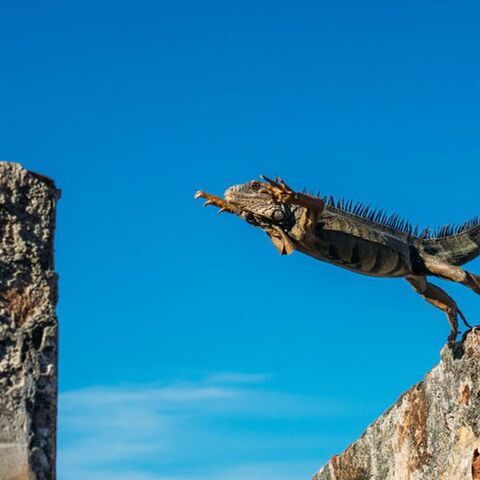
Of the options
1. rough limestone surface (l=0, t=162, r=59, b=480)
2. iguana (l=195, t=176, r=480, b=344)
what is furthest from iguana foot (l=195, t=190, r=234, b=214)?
rough limestone surface (l=0, t=162, r=59, b=480)

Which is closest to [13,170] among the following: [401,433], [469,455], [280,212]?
[280,212]

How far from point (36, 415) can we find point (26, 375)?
137mm

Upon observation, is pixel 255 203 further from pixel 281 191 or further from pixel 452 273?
pixel 452 273

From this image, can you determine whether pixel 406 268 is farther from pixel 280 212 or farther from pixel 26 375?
pixel 26 375

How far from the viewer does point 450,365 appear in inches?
482

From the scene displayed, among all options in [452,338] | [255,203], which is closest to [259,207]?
[255,203]

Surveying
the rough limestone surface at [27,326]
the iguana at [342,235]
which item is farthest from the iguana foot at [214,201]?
the rough limestone surface at [27,326]

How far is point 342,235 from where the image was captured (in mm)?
11773

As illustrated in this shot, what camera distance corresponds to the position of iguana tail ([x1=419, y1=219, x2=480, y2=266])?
12.9 metres

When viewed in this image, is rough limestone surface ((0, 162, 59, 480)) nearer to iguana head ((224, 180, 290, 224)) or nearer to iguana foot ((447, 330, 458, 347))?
iguana head ((224, 180, 290, 224))

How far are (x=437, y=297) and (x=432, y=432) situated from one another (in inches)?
67.7

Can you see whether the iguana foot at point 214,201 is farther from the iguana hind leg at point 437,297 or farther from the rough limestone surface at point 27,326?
the rough limestone surface at point 27,326

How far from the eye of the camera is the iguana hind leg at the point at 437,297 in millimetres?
12836

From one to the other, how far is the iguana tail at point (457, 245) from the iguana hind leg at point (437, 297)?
371 millimetres
